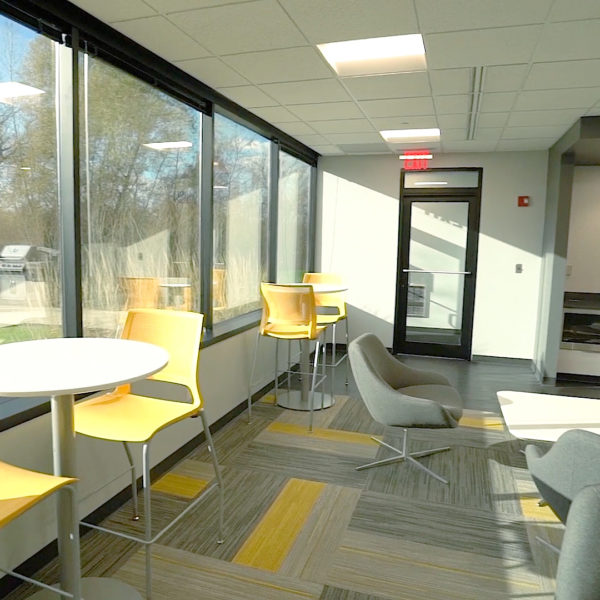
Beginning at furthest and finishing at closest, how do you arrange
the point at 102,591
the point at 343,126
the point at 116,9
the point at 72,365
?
the point at 343,126, the point at 116,9, the point at 102,591, the point at 72,365

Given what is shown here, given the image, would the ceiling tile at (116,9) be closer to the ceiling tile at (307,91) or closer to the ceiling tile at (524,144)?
the ceiling tile at (307,91)

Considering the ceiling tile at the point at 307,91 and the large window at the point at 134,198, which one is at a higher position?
the ceiling tile at the point at 307,91

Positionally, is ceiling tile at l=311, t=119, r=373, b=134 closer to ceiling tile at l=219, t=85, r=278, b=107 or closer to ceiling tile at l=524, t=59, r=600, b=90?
ceiling tile at l=219, t=85, r=278, b=107

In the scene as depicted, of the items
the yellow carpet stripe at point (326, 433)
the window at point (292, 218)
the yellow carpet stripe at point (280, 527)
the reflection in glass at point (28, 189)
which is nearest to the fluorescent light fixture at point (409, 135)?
the window at point (292, 218)

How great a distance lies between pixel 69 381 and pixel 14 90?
4.90 ft

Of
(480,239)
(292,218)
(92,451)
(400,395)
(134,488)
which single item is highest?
(292,218)

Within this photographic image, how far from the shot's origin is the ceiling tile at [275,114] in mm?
4087

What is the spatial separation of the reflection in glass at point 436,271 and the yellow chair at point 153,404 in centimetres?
442

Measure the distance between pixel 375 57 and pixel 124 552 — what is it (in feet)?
9.86

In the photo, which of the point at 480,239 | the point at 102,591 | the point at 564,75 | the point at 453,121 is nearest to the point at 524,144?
the point at 480,239

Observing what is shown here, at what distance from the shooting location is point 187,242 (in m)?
3.67

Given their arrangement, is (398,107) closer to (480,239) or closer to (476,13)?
(476,13)

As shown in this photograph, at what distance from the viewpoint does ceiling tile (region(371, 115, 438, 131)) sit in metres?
4.32

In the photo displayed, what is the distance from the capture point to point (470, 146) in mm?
5527
